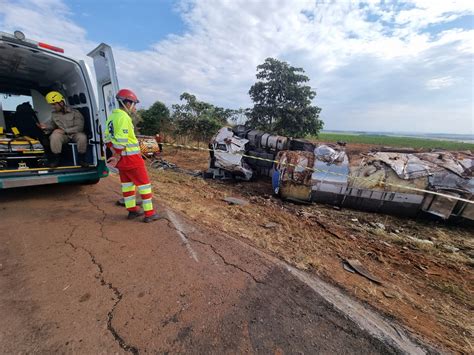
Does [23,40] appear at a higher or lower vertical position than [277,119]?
higher

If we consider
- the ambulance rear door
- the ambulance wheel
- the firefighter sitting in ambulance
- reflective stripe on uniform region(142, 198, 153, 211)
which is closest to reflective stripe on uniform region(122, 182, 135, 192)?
reflective stripe on uniform region(142, 198, 153, 211)

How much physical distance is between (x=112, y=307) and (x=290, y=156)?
13.9 feet

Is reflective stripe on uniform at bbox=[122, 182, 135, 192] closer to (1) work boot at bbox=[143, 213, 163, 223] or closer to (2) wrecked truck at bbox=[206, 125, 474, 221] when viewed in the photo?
(1) work boot at bbox=[143, 213, 163, 223]

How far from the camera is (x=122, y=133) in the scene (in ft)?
Result: 9.55

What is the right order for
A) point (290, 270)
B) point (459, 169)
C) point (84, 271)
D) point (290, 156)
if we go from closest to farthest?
point (84, 271) → point (290, 270) → point (459, 169) → point (290, 156)

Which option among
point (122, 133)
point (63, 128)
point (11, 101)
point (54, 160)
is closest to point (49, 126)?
point (63, 128)

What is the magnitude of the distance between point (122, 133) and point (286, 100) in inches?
369

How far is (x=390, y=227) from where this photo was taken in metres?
4.17

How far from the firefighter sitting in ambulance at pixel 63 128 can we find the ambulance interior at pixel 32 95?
0.46 ft

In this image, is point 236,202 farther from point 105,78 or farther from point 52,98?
point 52,98

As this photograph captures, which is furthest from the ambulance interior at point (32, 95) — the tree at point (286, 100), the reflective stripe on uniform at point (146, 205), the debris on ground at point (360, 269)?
the tree at point (286, 100)

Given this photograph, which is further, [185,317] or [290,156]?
[290,156]

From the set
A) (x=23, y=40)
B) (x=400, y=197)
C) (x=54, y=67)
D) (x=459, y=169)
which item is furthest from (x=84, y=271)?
(x=459, y=169)

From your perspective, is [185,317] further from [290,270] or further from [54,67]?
[54,67]
